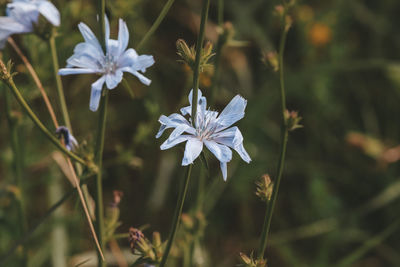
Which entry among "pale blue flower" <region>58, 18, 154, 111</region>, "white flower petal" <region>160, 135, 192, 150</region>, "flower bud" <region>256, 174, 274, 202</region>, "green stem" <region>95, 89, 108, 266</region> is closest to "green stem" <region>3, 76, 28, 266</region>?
"green stem" <region>95, 89, 108, 266</region>

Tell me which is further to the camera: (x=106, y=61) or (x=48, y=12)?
(x=106, y=61)

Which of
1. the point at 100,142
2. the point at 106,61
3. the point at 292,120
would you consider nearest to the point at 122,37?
the point at 106,61

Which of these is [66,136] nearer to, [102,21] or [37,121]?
[37,121]

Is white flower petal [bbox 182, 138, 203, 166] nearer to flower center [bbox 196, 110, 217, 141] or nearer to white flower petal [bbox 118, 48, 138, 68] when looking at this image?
flower center [bbox 196, 110, 217, 141]

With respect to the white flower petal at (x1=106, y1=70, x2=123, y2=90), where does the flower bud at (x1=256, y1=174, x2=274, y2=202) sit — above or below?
below

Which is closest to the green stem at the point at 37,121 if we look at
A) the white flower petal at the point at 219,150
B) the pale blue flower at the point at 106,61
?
the pale blue flower at the point at 106,61

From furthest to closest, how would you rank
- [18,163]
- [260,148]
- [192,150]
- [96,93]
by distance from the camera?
[260,148]
[18,163]
[96,93]
[192,150]
